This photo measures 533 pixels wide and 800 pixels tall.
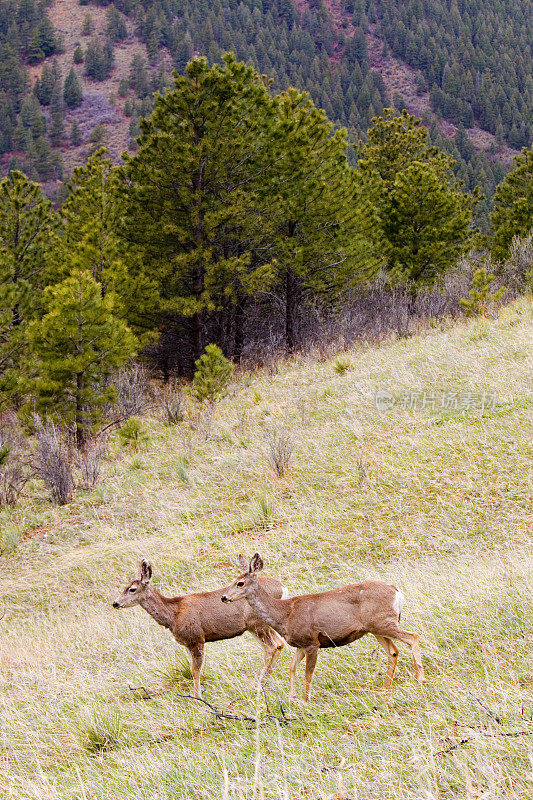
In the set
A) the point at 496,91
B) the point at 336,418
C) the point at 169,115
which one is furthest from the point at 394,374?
the point at 496,91

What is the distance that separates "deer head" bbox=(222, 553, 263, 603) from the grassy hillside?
1.84 feet

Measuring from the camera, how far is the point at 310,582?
547 cm

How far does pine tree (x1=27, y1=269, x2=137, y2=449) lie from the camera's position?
36.0 ft

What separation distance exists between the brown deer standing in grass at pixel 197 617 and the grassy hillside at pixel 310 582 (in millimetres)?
266

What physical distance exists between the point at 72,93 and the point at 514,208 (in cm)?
9108

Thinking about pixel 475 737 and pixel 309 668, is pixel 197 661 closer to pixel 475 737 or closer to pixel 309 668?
pixel 309 668

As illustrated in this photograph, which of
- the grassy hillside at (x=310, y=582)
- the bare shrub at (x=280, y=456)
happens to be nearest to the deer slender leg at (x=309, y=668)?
the grassy hillside at (x=310, y=582)

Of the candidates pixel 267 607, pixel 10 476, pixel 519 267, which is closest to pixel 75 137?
pixel 519 267

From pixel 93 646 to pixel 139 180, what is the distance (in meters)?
13.1

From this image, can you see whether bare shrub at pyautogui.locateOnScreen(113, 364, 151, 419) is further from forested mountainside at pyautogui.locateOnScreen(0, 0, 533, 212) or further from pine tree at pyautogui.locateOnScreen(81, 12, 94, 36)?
pine tree at pyautogui.locateOnScreen(81, 12, 94, 36)

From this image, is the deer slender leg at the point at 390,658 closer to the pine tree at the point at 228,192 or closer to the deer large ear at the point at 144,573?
the deer large ear at the point at 144,573

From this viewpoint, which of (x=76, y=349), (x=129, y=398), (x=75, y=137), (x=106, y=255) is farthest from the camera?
(x=75, y=137)

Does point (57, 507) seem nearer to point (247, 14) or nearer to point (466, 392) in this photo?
point (466, 392)

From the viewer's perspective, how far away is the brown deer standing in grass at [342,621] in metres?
3.01
